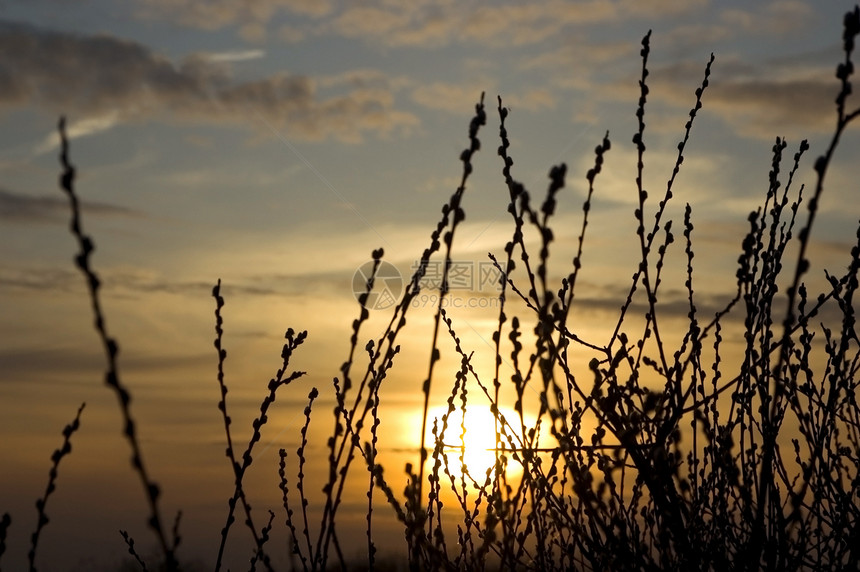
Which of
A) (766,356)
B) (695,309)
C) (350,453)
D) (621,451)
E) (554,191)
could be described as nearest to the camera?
(554,191)

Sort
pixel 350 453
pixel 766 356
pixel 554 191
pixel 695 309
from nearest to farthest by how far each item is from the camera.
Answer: pixel 554 191
pixel 350 453
pixel 766 356
pixel 695 309

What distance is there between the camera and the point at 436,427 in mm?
→ 3996

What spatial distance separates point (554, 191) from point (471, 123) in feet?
1.02

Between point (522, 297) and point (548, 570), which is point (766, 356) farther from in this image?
point (548, 570)

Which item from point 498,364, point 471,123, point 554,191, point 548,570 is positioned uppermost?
point 471,123

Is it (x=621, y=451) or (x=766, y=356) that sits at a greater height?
(x=766, y=356)

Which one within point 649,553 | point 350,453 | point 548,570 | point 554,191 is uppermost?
point 554,191

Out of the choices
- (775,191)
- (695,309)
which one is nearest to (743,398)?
(695,309)

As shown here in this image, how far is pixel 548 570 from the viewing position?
4273 mm

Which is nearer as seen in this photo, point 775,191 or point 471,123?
point 471,123

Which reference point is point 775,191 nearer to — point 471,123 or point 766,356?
point 766,356

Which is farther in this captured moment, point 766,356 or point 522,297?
point 522,297

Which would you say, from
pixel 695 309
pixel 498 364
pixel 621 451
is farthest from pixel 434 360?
pixel 695 309

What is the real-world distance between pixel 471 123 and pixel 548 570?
261 centimetres
